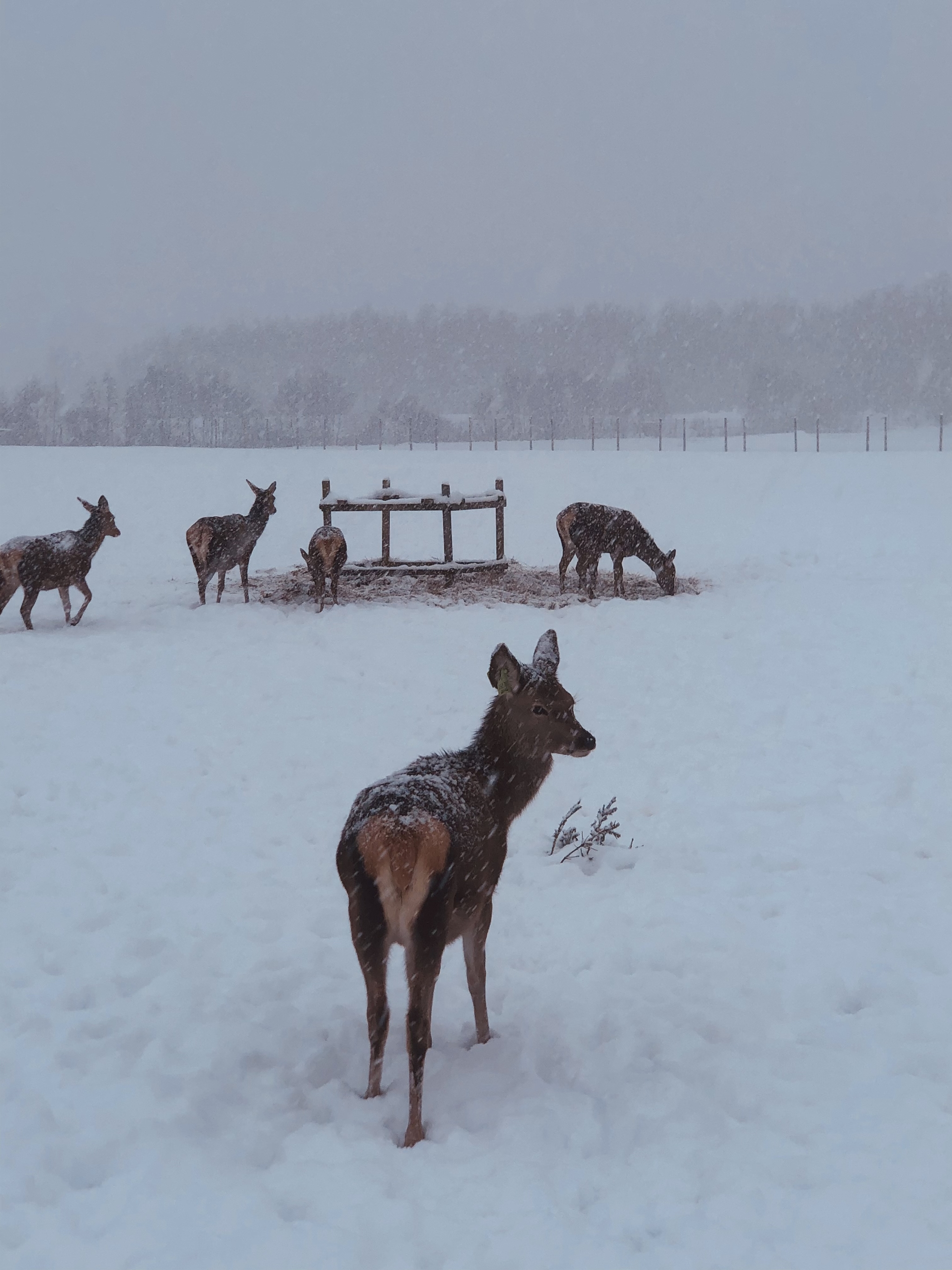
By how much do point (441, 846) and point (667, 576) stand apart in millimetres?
12500

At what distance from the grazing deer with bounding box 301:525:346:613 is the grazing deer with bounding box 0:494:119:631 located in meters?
3.00

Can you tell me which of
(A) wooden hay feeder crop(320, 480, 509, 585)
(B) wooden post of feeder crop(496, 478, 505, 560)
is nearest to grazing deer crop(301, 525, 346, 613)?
(A) wooden hay feeder crop(320, 480, 509, 585)

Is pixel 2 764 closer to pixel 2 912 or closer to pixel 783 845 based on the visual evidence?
pixel 2 912

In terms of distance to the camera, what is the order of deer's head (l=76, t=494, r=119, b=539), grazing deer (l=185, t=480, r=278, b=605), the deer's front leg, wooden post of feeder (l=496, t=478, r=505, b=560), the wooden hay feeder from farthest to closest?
1. wooden post of feeder (l=496, t=478, r=505, b=560)
2. the wooden hay feeder
3. grazing deer (l=185, t=480, r=278, b=605)
4. deer's head (l=76, t=494, r=119, b=539)
5. the deer's front leg

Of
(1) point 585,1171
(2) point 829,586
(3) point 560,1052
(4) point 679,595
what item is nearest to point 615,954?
(3) point 560,1052

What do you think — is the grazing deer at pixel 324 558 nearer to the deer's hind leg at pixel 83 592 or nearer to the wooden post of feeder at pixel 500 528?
the deer's hind leg at pixel 83 592

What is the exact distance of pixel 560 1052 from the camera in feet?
13.1

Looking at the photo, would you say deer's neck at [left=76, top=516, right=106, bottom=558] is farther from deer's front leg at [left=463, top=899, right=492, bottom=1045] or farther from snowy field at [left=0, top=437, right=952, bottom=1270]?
deer's front leg at [left=463, top=899, right=492, bottom=1045]

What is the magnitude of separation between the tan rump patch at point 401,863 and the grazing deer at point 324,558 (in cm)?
1074

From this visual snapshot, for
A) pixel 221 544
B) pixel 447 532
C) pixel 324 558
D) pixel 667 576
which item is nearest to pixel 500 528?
pixel 447 532

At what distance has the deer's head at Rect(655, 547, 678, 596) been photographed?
1513 cm

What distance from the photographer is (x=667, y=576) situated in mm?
15148

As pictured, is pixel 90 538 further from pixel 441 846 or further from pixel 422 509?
pixel 441 846

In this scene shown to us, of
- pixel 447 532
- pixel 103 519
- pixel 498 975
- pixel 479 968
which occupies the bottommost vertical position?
pixel 498 975
